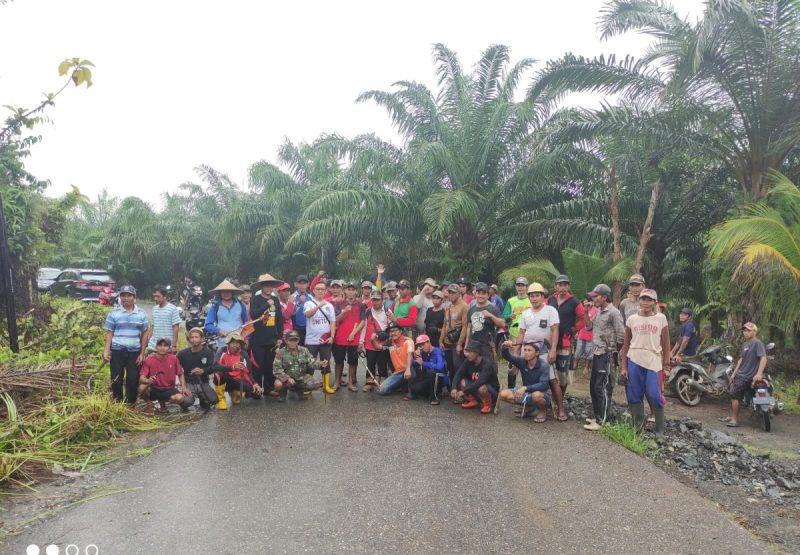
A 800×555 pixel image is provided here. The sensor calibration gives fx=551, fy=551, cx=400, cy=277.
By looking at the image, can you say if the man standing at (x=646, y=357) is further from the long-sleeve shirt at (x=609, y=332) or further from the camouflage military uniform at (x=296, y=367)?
the camouflage military uniform at (x=296, y=367)

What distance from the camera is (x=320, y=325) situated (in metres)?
8.12

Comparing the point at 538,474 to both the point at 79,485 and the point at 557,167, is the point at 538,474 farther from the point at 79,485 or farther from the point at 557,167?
the point at 557,167

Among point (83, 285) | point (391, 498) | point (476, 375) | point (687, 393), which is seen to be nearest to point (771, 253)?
point (687, 393)

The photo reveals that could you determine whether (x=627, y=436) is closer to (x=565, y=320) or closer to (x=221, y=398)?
(x=565, y=320)

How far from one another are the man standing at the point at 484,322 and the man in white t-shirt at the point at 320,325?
211 centimetres

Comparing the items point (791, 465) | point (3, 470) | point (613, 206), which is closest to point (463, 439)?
point (791, 465)

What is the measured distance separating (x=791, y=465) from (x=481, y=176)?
902cm

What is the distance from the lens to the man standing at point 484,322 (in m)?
7.04

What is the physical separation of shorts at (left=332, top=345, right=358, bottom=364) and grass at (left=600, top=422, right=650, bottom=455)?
358 centimetres

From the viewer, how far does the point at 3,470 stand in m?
4.53

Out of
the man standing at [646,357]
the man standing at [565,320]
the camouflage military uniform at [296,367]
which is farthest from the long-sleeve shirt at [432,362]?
the man standing at [646,357]

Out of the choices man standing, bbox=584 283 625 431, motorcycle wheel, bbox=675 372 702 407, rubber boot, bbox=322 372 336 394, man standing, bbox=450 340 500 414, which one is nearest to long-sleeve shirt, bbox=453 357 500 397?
man standing, bbox=450 340 500 414

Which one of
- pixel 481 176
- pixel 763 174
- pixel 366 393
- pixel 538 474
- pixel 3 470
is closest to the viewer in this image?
pixel 3 470

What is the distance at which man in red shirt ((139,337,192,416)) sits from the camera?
6.70 meters
